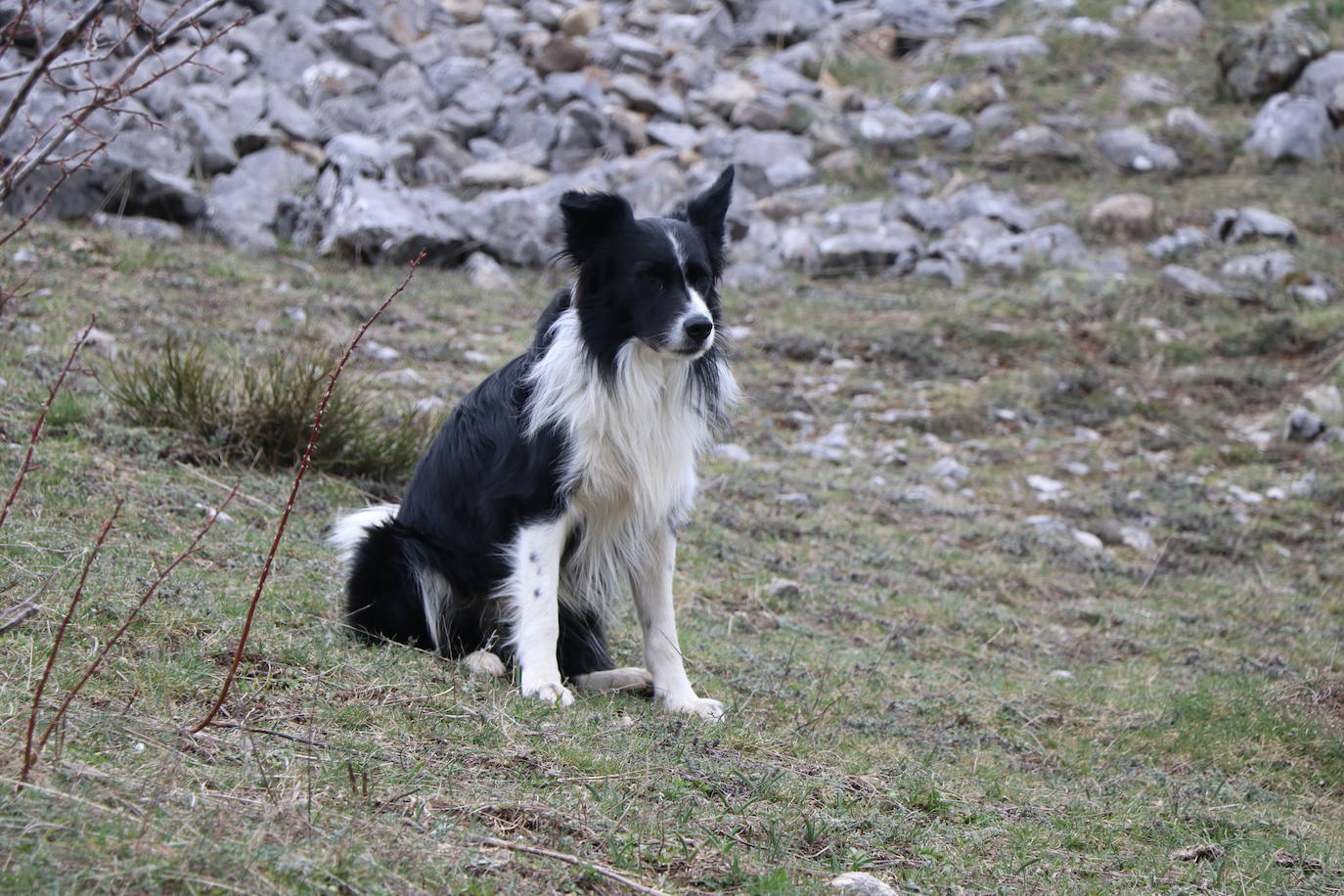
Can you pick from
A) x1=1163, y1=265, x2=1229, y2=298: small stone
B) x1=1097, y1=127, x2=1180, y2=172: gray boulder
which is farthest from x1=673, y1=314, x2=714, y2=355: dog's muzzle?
x1=1097, y1=127, x2=1180, y2=172: gray boulder

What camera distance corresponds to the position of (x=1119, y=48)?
1886 centimetres

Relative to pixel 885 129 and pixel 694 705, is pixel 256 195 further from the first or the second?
pixel 694 705

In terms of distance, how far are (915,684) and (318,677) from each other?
2888mm

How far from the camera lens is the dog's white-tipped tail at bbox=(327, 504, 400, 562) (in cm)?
489

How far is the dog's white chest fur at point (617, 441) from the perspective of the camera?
451 centimetres

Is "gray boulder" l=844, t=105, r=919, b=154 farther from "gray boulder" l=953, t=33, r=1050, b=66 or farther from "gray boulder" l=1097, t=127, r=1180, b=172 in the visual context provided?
"gray boulder" l=1097, t=127, r=1180, b=172

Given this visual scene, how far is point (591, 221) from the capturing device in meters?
4.57

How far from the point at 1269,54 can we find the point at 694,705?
15.4m

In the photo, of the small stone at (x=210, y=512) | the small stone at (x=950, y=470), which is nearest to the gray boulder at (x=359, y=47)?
the small stone at (x=950, y=470)

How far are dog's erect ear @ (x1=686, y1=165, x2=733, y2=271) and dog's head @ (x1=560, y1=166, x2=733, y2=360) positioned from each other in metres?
0.16

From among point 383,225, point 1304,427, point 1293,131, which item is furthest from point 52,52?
point 1293,131

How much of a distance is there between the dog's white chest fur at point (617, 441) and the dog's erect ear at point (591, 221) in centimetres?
25

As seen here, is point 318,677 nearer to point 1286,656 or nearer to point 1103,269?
point 1286,656

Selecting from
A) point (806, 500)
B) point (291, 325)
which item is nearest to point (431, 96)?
point (291, 325)
